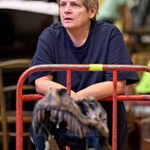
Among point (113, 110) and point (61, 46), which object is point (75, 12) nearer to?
point (61, 46)

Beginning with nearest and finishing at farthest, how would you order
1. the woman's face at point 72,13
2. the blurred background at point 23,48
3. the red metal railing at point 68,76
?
the red metal railing at point 68,76 < the woman's face at point 72,13 < the blurred background at point 23,48

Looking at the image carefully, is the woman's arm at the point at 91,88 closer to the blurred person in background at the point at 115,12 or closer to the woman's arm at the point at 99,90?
the woman's arm at the point at 99,90

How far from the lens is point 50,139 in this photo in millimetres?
3457

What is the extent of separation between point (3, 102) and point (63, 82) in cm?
202

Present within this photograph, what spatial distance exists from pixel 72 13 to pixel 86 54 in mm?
279

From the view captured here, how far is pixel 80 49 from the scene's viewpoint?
4.29m

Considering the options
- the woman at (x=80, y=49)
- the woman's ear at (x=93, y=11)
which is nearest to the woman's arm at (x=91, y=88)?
the woman at (x=80, y=49)

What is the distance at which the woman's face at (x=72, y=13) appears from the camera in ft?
13.9

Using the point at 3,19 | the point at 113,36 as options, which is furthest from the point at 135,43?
the point at 113,36

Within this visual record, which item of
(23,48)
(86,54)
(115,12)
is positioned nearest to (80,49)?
(86,54)

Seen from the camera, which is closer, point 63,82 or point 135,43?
point 63,82

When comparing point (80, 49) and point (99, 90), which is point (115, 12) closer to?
point (80, 49)

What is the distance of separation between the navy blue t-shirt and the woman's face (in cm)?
12

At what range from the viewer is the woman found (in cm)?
424
